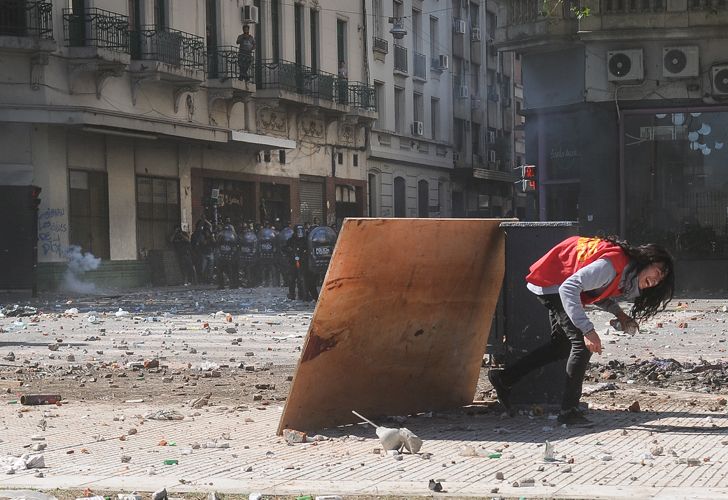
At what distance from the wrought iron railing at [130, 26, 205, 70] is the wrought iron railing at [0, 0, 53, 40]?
322 centimetres

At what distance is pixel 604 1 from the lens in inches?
1115

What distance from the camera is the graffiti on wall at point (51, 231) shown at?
31.4m

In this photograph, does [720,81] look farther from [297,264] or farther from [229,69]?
[229,69]

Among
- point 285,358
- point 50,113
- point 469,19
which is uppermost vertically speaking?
point 469,19

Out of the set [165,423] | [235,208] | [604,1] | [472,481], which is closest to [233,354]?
[165,423]

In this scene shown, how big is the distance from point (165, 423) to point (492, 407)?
2.21 m

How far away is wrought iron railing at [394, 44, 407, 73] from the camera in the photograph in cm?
5016

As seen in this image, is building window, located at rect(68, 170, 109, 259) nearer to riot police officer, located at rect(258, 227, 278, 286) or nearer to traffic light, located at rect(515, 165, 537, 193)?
riot police officer, located at rect(258, 227, 278, 286)

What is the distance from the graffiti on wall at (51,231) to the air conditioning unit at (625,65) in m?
13.5

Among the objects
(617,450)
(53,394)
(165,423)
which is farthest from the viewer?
(53,394)

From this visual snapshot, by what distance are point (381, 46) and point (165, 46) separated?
15392 mm

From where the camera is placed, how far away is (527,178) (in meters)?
30.4

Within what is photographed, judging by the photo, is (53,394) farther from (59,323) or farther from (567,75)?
(567,75)

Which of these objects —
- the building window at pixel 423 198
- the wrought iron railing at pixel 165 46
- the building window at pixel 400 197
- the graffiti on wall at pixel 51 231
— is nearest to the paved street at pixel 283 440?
the graffiti on wall at pixel 51 231
